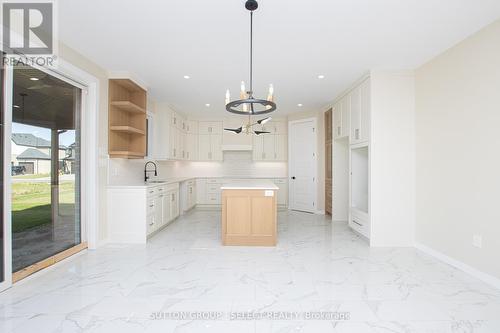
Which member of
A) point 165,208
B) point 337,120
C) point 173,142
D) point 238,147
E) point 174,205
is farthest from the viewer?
point 238,147

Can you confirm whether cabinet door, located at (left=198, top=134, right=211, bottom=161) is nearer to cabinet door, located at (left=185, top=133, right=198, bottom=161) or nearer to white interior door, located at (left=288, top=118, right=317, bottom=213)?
cabinet door, located at (left=185, top=133, right=198, bottom=161)

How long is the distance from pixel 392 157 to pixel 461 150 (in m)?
0.88

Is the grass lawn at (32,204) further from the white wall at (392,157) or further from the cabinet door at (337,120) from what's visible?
the cabinet door at (337,120)

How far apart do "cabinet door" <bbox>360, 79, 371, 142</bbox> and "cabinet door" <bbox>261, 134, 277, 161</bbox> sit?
10.6 feet

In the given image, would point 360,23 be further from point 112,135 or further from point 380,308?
point 112,135

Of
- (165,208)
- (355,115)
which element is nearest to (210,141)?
(165,208)

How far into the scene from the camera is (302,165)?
247 inches

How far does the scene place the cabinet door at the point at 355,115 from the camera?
399 cm

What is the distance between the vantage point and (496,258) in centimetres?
239

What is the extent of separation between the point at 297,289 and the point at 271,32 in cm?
266

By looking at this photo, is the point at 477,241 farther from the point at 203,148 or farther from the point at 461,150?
the point at 203,148

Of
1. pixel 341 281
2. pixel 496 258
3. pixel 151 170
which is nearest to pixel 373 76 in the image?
pixel 496 258

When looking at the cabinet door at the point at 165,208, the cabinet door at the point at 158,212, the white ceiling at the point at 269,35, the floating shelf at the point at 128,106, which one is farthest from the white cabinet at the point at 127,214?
the white ceiling at the point at 269,35

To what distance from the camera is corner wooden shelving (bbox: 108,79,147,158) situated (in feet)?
12.3
